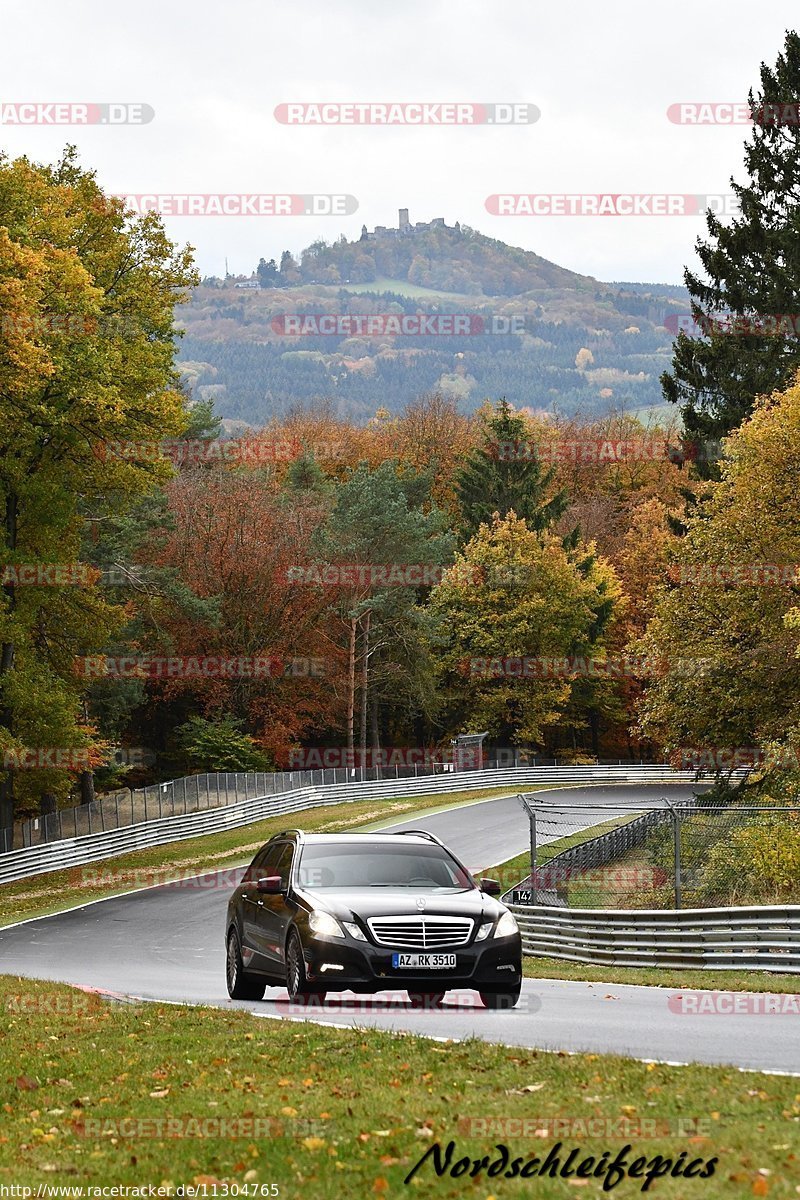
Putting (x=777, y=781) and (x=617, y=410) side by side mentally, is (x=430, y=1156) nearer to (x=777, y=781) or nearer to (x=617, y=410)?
(x=777, y=781)

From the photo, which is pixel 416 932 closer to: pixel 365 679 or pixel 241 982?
pixel 241 982

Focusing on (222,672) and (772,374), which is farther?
(222,672)

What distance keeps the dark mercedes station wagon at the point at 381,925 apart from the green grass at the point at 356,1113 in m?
1.89

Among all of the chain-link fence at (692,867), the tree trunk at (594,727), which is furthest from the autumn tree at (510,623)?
the chain-link fence at (692,867)

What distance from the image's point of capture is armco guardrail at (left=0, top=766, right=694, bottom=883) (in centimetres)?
4275

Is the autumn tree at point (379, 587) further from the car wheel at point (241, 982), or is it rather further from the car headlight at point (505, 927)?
the car headlight at point (505, 927)

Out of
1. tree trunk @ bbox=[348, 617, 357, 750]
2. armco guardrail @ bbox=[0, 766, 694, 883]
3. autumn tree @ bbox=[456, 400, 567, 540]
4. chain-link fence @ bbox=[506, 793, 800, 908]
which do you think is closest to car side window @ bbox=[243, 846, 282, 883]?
chain-link fence @ bbox=[506, 793, 800, 908]

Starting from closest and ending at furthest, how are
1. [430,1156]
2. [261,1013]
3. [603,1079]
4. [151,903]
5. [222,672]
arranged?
[430,1156]
[603,1079]
[261,1013]
[151,903]
[222,672]

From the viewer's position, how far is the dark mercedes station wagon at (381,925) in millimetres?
13211

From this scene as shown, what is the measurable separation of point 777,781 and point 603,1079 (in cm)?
2447

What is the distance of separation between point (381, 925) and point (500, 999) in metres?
1.73

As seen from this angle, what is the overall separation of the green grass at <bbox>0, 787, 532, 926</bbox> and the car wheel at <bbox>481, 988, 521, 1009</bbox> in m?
21.4

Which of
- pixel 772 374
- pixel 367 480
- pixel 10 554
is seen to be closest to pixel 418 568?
pixel 367 480

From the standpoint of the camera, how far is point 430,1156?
6.70m
